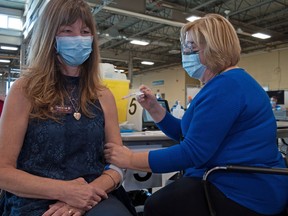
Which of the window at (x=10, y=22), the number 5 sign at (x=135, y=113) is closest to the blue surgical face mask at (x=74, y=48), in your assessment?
the number 5 sign at (x=135, y=113)

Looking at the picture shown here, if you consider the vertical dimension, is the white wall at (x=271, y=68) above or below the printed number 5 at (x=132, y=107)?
above

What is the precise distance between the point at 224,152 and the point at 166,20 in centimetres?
Answer: 627

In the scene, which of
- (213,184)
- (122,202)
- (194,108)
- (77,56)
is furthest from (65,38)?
(213,184)

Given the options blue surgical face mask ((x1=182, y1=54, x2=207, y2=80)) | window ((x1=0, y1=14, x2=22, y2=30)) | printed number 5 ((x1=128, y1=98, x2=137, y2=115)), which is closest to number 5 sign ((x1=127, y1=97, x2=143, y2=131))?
printed number 5 ((x1=128, y1=98, x2=137, y2=115))

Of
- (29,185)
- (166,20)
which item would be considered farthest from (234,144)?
(166,20)

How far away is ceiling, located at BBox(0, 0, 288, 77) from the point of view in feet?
21.3

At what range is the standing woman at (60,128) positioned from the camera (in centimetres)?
105

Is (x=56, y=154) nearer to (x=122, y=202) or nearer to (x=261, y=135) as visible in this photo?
(x=122, y=202)

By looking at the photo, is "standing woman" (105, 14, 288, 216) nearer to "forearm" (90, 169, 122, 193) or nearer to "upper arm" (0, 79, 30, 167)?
"forearm" (90, 169, 122, 193)

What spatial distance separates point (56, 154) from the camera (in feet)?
3.67

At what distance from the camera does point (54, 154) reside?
3.66ft

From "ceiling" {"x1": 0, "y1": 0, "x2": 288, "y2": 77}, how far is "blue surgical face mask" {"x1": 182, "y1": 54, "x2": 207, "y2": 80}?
3.79m

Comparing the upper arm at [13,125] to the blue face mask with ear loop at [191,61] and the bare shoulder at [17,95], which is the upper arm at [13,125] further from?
the blue face mask with ear loop at [191,61]

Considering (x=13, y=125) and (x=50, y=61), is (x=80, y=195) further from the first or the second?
(x=50, y=61)
